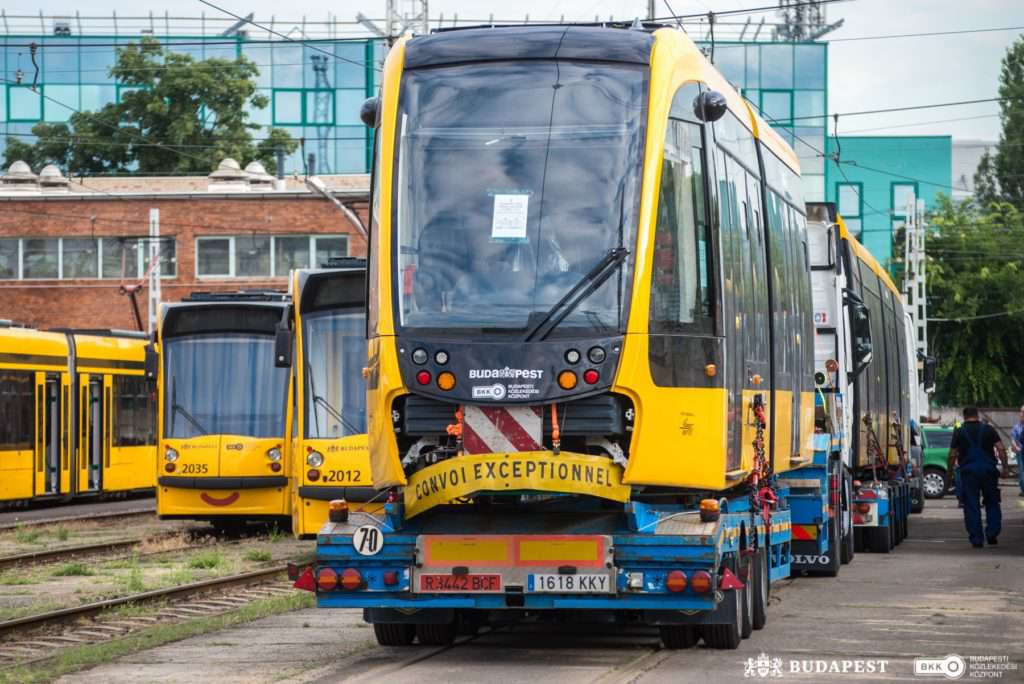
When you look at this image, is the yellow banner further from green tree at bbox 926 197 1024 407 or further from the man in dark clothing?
green tree at bbox 926 197 1024 407

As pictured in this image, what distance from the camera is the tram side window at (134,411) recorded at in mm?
36656

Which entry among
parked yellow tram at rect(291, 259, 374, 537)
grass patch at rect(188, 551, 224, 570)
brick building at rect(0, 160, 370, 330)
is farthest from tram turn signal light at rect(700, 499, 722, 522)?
brick building at rect(0, 160, 370, 330)

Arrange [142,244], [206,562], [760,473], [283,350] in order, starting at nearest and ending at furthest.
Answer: [760,473]
[283,350]
[206,562]
[142,244]

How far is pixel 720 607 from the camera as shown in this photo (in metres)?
12.7

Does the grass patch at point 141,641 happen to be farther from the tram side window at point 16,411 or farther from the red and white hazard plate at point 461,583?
the tram side window at point 16,411

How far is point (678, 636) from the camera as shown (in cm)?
1308

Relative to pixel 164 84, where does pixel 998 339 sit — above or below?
below

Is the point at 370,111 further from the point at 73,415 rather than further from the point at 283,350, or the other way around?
the point at 73,415

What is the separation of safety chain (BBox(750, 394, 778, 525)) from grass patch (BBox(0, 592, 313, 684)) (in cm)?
406

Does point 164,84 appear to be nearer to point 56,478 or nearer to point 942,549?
point 56,478

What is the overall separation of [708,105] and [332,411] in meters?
9.97

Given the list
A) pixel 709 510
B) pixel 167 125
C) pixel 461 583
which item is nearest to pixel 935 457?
pixel 709 510

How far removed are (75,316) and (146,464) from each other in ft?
84.5

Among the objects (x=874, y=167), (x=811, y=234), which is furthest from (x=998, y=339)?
(x=811, y=234)
